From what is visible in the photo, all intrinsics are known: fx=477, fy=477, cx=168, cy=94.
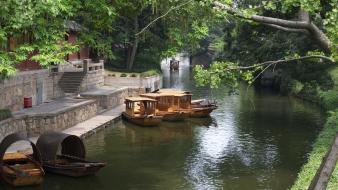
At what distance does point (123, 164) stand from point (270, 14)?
18.2 meters

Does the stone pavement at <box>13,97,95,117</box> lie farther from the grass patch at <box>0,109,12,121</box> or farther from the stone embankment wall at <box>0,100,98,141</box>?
the grass patch at <box>0,109,12,121</box>

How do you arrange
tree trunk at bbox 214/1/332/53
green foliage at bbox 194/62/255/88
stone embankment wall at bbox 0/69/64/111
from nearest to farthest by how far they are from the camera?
tree trunk at bbox 214/1/332/53
green foliage at bbox 194/62/255/88
stone embankment wall at bbox 0/69/64/111

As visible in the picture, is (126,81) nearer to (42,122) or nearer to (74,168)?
(42,122)

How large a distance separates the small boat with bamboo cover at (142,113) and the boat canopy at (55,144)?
12336 millimetres

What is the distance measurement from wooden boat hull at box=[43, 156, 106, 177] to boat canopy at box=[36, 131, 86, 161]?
396 mm

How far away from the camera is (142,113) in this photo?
3688 cm

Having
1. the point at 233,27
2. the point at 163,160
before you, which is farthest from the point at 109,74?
the point at 163,160

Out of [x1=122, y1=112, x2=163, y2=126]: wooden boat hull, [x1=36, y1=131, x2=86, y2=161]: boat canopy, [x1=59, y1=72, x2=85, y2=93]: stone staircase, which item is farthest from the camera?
[x1=59, y1=72, x2=85, y2=93]: stone staircase

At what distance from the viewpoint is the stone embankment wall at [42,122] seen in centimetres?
2587

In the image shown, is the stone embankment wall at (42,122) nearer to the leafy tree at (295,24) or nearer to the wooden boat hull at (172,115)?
the wooden boat hull at (172,115)

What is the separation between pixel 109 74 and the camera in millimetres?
52125

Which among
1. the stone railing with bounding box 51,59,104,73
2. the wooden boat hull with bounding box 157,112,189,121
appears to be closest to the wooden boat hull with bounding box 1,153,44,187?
the wooden boat hull with bounding box 157,112,189,121

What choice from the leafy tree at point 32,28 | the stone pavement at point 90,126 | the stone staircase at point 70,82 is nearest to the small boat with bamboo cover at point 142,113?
the stone pavement at point 90,126

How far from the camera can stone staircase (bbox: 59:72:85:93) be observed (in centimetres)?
4109
